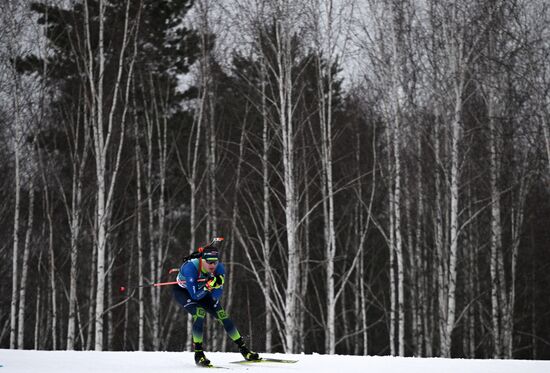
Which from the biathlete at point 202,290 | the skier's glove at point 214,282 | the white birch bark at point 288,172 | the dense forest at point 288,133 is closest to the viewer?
the skier's glove at point 214,282

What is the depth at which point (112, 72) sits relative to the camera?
64.1ft

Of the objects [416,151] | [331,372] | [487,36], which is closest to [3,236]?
[416,151]

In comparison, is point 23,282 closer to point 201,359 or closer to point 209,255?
point 201,359

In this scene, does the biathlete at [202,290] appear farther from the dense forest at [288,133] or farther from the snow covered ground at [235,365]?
the dense forest at [288,133]

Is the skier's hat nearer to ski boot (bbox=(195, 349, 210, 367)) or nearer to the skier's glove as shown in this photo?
the skier's glove

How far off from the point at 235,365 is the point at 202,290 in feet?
3.20

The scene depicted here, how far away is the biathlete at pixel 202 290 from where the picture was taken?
26.0 ft

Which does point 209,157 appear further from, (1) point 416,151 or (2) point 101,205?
(1) point 416,151

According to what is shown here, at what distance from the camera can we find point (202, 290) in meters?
8.02

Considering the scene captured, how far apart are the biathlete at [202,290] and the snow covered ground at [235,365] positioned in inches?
13.1

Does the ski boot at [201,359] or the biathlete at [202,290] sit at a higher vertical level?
the biathlete at [202,290]

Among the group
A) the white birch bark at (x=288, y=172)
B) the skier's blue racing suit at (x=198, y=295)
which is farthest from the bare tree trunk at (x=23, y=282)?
the skier's blue racing suit at (x=198, y=295)

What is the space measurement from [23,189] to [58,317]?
6089 mm

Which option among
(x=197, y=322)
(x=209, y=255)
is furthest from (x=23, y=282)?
(x=209, y=255)
